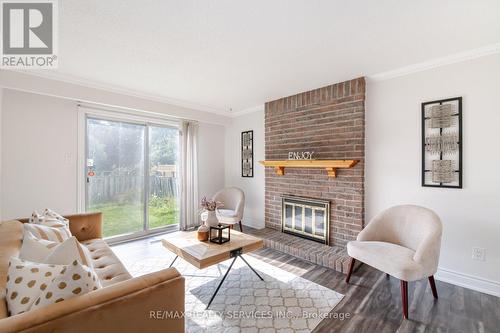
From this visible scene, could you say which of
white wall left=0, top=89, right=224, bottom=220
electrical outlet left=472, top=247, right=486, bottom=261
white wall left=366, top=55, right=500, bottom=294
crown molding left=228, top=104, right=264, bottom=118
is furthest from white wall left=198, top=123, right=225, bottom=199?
electrical outlet left=472, top=247, right=486, bottom=261

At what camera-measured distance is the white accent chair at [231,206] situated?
12.7 ft

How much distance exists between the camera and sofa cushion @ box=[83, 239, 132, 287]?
1.71 metres

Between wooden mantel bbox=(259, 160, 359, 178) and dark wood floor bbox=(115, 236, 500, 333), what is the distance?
1.26 metres

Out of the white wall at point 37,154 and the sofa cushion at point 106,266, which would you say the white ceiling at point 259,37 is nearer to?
the white wall at point 37,154

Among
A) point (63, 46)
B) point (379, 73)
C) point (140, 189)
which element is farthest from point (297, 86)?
point (140, 189)

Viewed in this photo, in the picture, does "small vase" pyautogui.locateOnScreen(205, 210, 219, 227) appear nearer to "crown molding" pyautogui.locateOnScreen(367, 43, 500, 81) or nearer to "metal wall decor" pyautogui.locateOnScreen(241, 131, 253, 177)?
"metal wall decor" pyautogui.locateOnScreen(241, 131, 253, 177)

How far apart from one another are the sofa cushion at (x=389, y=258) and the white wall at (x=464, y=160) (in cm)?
70

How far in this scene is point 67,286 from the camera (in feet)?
3.34

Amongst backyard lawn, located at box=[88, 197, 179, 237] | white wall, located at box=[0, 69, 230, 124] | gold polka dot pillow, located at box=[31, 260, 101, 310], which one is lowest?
backyard lawn, located at box=[88, 197, 179, 237]

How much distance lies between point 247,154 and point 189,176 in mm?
1220

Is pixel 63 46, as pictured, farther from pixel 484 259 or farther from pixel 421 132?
pixel 484 259

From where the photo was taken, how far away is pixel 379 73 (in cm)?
283

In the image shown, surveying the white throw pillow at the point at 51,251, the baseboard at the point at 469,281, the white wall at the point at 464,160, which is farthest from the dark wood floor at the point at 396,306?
the white throw pillow at the point at 51,251

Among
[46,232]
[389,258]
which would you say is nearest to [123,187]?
[46,232]
